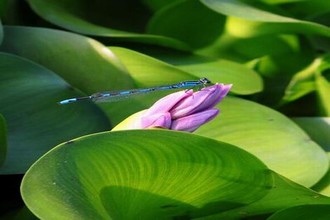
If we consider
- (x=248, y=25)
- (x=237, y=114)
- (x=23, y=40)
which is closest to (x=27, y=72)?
(x=23, y=40)

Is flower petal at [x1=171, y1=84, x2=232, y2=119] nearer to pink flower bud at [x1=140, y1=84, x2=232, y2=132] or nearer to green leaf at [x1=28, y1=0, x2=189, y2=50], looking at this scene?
pink flower bud at [x1=140, y1=84, x2=232, y2=132]

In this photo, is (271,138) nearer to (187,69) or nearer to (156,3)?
(187,69)

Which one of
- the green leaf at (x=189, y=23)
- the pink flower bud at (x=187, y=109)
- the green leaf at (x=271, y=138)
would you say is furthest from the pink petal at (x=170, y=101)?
the green leaf at (x=189, y=23)

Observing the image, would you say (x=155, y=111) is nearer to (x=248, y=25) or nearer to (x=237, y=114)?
(x=237, y=114)

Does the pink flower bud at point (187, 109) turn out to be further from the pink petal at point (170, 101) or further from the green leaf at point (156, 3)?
the green leaf at point (156, 3)

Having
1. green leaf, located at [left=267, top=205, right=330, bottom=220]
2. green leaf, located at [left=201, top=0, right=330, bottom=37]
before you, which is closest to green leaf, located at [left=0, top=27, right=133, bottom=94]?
green leaf, located at [left=201, top=0, right=330, bottom=37]
